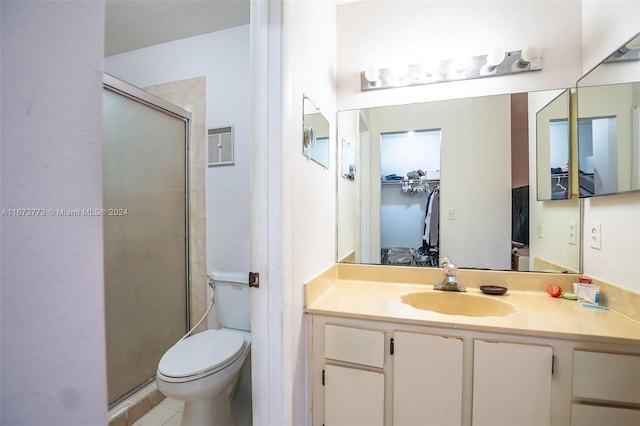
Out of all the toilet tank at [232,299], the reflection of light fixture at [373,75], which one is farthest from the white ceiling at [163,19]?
the toilet tank at [232,299]

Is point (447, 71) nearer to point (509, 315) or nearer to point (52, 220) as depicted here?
point (509, 315)

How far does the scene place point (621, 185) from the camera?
1075 mm

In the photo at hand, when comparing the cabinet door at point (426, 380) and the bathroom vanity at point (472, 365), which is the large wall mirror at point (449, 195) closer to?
the bathroom vanity at point (472, 365)

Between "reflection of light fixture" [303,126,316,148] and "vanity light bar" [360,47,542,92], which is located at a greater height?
"vanity light bar" [360,47,542,92]

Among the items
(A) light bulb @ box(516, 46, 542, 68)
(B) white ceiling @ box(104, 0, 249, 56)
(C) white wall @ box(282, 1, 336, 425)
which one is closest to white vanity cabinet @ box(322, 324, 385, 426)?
(C) white wall @ box(282, 1, 336, 425)

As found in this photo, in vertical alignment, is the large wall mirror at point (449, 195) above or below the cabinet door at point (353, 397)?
above

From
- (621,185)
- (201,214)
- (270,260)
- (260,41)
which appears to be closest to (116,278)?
(201,214)

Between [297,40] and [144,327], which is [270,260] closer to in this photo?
[297,40]

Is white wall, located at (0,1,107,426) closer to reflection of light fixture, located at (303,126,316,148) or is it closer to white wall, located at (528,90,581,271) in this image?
reflection of light fixture, located at (303,126,316,148)

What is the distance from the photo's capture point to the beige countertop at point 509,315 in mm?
928

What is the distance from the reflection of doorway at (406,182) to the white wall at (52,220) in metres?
1.51

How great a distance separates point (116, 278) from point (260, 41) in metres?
1.52

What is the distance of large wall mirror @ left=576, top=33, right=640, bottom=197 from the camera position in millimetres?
1039

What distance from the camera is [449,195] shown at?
155 cm
